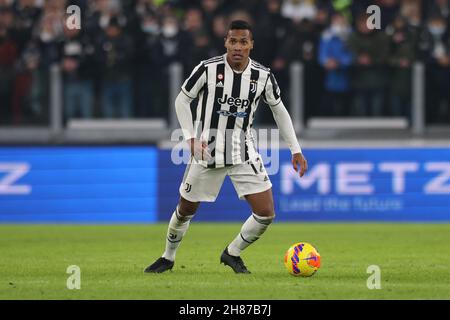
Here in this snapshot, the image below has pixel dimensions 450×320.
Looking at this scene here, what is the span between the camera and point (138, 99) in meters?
17.7

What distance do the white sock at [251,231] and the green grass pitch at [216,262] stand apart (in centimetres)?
23

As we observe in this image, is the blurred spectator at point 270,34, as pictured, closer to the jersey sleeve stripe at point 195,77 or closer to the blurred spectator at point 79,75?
the blurred spectator at point 79,75

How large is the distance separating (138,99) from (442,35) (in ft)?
16.4

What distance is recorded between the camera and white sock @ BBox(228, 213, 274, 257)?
396 inches

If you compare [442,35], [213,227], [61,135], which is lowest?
[213,227]

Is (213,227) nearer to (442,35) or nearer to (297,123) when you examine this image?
(297,123)

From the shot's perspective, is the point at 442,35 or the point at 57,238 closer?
the point at 57,238

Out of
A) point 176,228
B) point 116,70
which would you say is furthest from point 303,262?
point 116,70

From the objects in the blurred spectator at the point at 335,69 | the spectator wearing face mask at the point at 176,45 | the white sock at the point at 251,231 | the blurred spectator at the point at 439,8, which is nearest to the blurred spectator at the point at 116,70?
the spectator wearing face mask at the point at 176,45

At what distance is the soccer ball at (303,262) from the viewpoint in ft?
32.3

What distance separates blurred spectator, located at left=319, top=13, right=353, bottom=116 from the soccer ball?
321 inches
